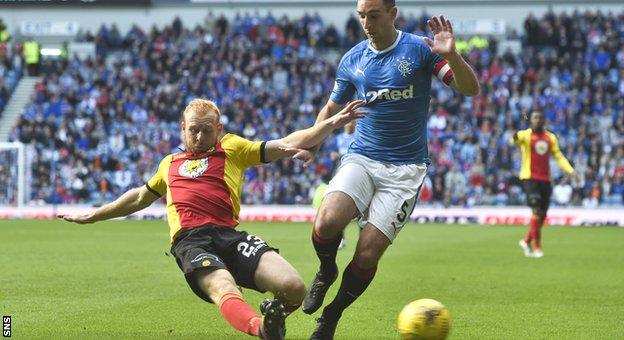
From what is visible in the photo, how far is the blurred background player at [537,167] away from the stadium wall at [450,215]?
32.4ft

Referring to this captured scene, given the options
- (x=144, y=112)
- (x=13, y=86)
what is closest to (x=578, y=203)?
(x=144, y=112)

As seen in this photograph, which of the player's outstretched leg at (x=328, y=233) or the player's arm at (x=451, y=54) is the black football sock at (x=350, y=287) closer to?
the player's outstretched leg at (x=328, y=233)

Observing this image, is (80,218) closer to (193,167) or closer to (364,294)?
(193,167)

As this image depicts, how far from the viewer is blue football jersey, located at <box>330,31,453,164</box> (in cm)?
802

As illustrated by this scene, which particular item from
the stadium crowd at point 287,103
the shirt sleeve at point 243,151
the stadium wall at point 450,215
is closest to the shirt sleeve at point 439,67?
the shirt sleeve at point 243,151

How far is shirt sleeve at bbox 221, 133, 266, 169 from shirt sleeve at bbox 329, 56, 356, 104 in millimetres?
1145

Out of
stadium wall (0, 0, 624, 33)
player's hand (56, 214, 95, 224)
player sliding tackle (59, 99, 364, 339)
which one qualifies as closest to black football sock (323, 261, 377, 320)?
→ player sliding tackle (59, 99, 364, 339)

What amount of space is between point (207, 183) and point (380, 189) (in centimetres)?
143

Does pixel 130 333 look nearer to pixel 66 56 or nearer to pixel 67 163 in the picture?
pixel 67 163

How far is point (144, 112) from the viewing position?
127 feet

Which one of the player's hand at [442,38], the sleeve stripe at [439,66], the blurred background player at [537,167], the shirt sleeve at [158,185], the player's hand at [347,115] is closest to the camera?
the player's hand at [347,115]

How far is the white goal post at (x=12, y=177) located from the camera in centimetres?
3225

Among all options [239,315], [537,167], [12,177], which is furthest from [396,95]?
[12,177]

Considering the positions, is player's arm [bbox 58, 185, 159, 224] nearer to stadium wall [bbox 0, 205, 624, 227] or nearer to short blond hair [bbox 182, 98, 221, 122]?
short blond hair [bbox 182, 98, 221, 122]
